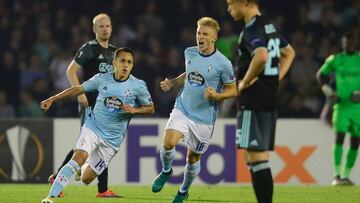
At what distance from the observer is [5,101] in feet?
62.7

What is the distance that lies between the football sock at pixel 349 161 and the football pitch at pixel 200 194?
834 mm

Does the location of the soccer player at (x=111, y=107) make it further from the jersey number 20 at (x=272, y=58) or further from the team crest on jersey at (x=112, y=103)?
the jersey number 20 at (x=272, y=58)

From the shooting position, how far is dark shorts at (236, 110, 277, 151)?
9.25 meters

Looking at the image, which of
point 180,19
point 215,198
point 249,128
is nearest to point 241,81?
point 249,128

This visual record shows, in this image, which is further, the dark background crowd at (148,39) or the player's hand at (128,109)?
the dark background crowd at (148,39)

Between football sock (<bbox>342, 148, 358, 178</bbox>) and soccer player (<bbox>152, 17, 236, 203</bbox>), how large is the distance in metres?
5.05

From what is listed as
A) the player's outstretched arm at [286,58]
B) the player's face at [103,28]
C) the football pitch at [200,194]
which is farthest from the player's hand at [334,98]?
the player's outstretched arm at [286,58]

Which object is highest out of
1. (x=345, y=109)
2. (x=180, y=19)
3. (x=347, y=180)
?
(x=180, y=19)

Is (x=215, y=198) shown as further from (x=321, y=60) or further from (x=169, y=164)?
(x=321, y=60)

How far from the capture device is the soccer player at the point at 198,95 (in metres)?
11.8

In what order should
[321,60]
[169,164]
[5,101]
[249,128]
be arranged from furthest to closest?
[321,60] → [5,101] → [169,164] → [249,128]

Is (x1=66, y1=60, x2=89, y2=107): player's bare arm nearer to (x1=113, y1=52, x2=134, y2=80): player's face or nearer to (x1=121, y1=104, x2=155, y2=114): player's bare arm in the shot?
(x1=113, y1=52, x2=134, y2=80): player's face

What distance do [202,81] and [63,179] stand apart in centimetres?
199

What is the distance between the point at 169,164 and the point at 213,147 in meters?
5.43
